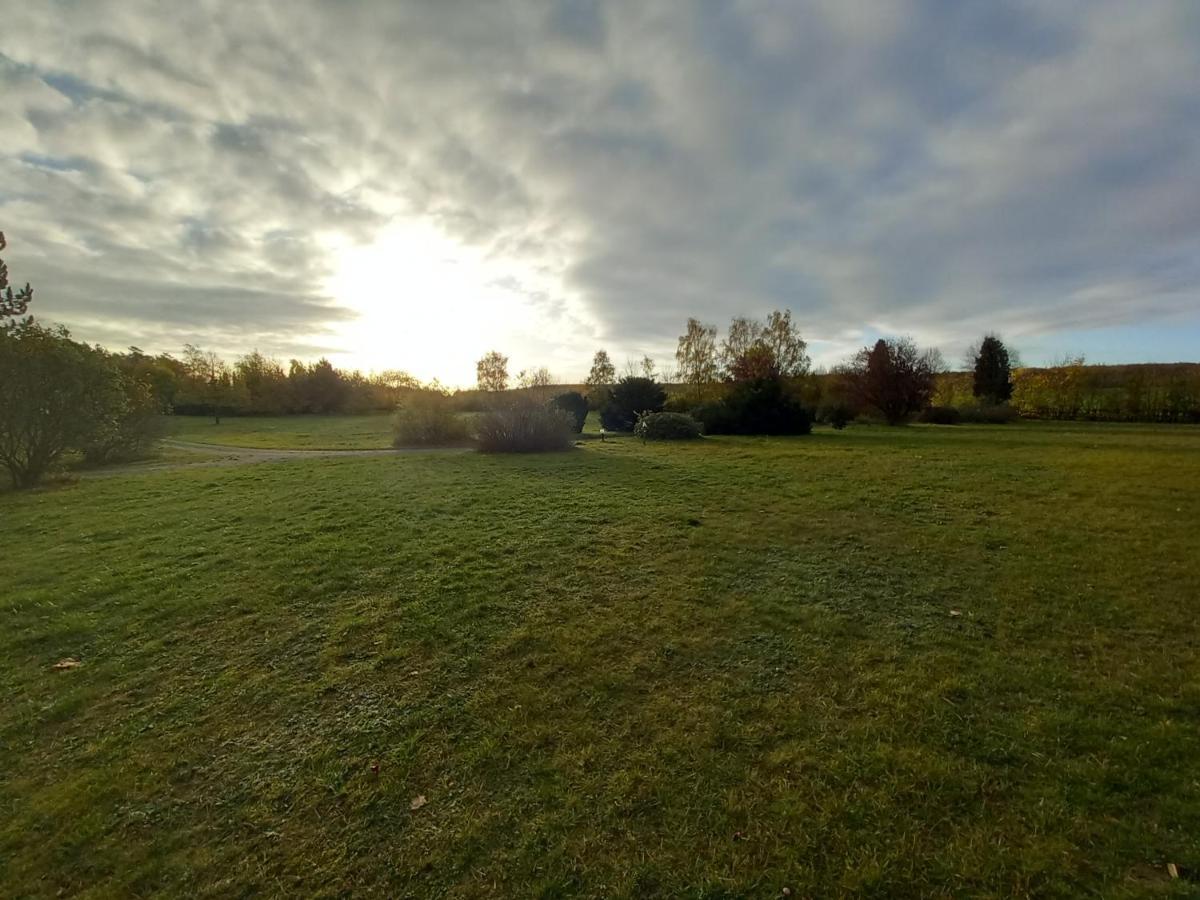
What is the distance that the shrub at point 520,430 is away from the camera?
1523cm

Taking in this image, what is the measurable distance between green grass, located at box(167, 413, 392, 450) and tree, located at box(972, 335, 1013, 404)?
1572 inches

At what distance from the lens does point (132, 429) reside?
54.7 ft

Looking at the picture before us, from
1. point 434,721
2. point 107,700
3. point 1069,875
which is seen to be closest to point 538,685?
point 434,721

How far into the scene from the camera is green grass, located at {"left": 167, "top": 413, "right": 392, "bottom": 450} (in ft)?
69.2

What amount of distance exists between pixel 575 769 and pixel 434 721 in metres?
0.99

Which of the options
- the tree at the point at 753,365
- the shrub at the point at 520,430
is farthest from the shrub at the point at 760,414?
the tree at the point at 753,365

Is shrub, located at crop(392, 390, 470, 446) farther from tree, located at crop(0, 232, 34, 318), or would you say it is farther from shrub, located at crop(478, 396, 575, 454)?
tree, located at crop(0, 232, 34, 318)

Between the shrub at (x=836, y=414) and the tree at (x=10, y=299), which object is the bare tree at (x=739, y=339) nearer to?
the shrub at (x=836, y=414)

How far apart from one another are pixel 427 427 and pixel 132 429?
944 cm

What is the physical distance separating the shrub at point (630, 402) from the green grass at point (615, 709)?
16.0m

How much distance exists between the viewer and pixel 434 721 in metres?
3.08

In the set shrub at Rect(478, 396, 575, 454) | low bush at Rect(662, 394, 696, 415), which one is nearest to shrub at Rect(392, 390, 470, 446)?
Result: shrub at Rect(478, 396, 575, 454)

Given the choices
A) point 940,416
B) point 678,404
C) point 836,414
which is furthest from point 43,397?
point 940,416

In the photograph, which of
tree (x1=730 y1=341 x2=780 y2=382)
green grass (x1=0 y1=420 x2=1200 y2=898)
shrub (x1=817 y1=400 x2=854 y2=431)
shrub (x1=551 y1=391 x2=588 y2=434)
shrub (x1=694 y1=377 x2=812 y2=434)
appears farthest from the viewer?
tree (x1=730 y1=341 x2=780 y2=382)
